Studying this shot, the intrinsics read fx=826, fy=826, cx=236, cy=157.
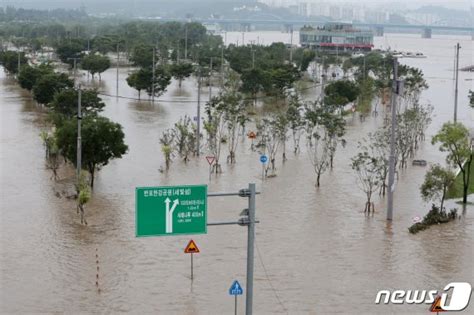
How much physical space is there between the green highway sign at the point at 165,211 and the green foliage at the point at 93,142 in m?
12.1

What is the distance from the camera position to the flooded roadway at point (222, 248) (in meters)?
13.5

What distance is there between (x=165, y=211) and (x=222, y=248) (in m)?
7.29

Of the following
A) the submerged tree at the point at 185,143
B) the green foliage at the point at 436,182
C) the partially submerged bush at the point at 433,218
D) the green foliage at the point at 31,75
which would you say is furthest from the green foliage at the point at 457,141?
the green foliage at the point at 31,75

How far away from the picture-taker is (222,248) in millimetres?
16438

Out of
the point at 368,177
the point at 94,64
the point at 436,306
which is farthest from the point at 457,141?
the point at 94,64

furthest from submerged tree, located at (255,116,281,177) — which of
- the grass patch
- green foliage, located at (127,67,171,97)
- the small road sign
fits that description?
green foliage, located at (127,67,171,97)

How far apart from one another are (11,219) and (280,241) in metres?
6.12

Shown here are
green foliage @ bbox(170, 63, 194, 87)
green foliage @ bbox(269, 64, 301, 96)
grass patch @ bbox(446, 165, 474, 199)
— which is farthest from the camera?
green foliage @ bbox(170, 63, 194, 87)

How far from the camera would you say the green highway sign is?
9.22 m

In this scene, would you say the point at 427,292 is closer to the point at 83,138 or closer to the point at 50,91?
the point at 83,138

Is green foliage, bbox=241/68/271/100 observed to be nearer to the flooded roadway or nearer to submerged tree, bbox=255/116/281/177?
submerged tree, bbox=255/116/281/177

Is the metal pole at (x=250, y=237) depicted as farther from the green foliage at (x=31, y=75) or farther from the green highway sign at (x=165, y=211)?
the green foliage at (x=31, y=75)

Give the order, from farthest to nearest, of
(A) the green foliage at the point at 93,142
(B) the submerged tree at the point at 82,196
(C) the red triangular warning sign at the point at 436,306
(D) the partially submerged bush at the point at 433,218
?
(A) the green foliage at the point at 93,142 < (D) the partially submerged bush at the point at 433,218 < (B) the submerged tree at the point at 82,196 < (C) the red triangular warning sign at the point at 436,306

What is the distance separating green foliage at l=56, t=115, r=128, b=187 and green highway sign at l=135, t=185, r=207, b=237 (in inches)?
478
